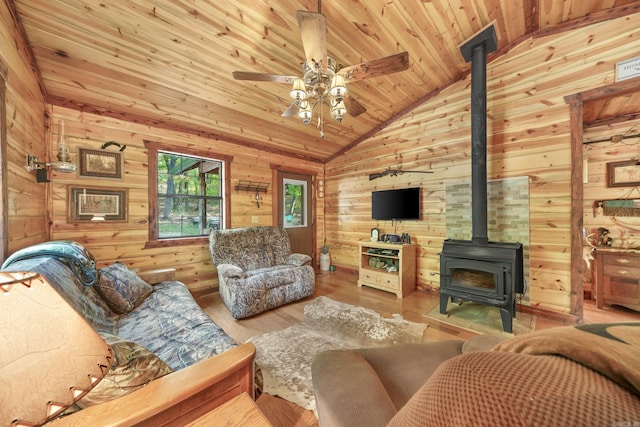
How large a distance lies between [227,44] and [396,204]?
3.14 m

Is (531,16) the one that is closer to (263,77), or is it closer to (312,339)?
(263,77)

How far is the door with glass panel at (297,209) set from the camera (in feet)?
14.7

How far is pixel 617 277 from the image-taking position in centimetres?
267

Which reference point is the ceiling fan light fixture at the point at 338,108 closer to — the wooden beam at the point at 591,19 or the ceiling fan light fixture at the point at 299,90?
the ceiling fan light fixture at the point at 299,90

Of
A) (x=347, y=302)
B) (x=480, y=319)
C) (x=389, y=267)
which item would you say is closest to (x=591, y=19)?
(x=480, y=319)

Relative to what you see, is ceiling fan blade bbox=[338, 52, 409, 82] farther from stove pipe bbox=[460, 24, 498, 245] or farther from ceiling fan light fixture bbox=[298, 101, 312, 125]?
stove pipe bbox=[460, 24, 498, 245]

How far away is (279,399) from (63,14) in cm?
334

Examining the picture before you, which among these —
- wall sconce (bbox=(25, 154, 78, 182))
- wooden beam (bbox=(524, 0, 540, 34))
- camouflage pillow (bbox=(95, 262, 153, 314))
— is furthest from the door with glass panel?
wooden beam (bbox=(524, 0, 540, 34))

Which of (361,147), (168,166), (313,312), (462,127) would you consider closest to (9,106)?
(168,166)

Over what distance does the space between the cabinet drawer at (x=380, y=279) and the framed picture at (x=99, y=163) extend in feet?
12.3

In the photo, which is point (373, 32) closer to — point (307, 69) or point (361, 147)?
point (307, 69)

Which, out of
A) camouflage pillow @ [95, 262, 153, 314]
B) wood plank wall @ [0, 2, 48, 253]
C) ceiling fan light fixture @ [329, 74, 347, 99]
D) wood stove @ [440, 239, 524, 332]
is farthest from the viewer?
wood stove @ [440, 239, 524, 332]

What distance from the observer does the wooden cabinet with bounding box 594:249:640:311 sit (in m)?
2.57

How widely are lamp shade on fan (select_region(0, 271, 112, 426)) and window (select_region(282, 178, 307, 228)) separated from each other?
4006 mm
